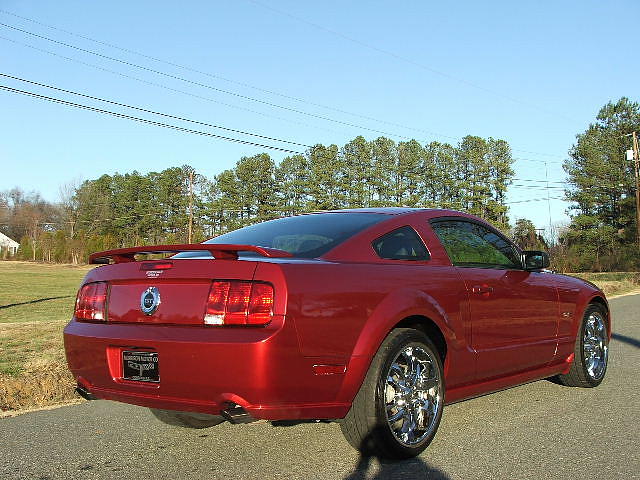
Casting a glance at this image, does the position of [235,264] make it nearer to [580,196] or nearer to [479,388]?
[479,388]

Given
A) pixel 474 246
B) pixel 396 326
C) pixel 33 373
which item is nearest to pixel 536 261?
pixel 474 246

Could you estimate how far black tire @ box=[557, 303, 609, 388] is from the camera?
5.50 meters

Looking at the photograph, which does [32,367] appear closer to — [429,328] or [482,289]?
[429,328]

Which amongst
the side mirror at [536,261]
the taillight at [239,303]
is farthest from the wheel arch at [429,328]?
the side mirror at [536,261]

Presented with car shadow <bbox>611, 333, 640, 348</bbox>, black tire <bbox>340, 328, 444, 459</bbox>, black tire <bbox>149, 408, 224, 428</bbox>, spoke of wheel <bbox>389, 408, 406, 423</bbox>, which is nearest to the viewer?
black tire <bbox>340, 328, 444, 459</bbox>

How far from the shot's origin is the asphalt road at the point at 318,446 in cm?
340

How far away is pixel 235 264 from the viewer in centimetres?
330

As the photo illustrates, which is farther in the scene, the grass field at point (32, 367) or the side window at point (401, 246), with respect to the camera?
the grass field at point (32, 367)

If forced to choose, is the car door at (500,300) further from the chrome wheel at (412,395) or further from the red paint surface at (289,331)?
the chrome wheel at (412,395)

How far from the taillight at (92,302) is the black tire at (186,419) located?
0.80 m

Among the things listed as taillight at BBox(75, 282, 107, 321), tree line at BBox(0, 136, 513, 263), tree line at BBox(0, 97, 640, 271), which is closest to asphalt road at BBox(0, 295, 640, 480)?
taillight at BBox(75, 282, 107, 321)

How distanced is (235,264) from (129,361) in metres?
0.81

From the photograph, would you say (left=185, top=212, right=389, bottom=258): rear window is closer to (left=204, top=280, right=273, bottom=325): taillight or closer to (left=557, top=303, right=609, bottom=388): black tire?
(left=204, top=280, right=273, bottom=325): taillight

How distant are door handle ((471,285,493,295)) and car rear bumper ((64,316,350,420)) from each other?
1430 mm
